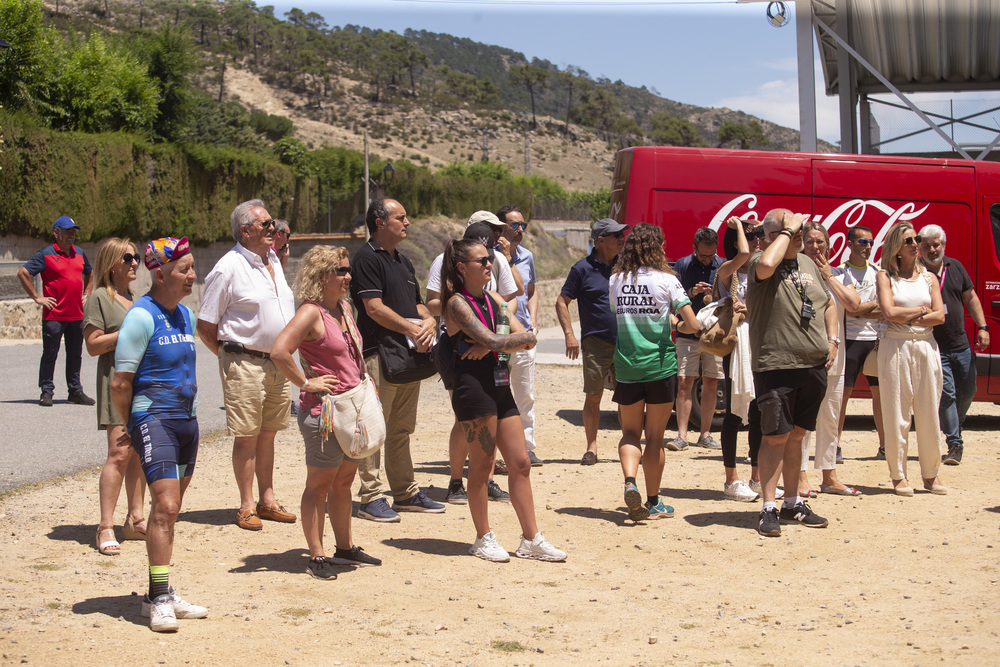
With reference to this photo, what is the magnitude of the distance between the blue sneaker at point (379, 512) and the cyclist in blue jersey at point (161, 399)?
1801 millimetres

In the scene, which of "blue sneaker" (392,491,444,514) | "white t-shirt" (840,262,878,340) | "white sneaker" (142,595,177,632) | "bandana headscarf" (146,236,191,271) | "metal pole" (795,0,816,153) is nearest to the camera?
"white sneaker" (142,595,177,632)

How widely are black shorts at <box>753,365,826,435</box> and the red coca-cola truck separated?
13.5 ft

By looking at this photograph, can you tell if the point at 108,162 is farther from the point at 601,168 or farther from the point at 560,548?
the point at 601,168

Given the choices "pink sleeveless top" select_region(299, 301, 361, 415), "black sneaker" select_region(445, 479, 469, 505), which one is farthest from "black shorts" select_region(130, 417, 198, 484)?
"black sneaker" select_region(445, 479, 469, 505)

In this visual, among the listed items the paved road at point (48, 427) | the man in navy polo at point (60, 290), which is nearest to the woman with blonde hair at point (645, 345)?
the paved road at point (48, 427)

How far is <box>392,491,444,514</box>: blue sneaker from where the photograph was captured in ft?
21.2

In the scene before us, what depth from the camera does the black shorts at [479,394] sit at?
5184mm

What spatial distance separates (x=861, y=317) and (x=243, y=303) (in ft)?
15.3

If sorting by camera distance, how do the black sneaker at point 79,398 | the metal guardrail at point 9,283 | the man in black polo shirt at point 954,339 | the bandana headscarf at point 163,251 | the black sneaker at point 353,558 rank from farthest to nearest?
1. the metal guardrail at point 9,283
2. the black sneaker at point 79,398
3. the man in black polo shirt at point 954,339
4. the black sneaker at point 353,558
5. the bandana headscarf at point 163,251

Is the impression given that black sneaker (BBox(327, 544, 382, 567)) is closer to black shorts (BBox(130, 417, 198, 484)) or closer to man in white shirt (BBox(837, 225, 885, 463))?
black shorts (BBox(130, 417, 198, 484))

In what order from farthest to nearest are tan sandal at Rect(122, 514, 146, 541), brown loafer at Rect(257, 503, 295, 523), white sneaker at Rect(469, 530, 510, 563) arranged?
brown loafer at Rect(257, 503, 295, 523) → tan sandal at Rect(122, 514, 146, 541) → white sneaker at Rect(469, 530, 510, 563)

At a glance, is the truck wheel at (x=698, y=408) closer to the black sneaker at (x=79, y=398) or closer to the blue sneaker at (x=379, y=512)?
the blue sneaker at (x=379, y=512)

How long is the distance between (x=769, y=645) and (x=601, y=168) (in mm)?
129042

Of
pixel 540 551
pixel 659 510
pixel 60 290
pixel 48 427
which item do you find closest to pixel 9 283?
pixel 60 290
